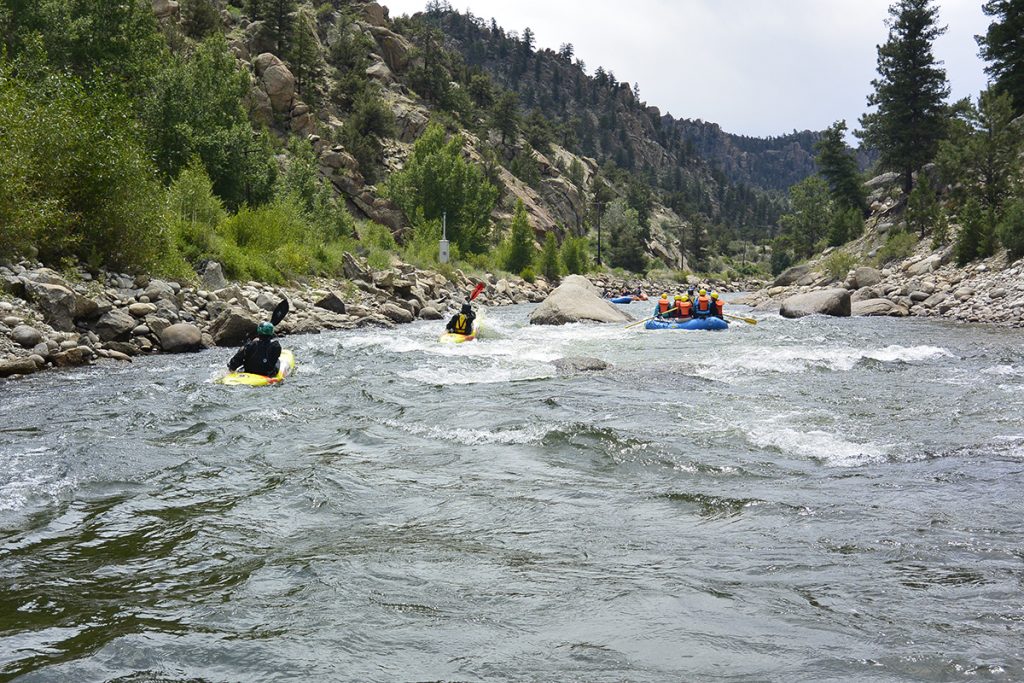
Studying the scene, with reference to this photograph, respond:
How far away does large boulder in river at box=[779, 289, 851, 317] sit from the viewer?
2569 cm

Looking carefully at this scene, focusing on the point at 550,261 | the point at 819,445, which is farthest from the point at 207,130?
the point at 550,261

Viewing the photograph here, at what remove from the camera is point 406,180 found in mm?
51000

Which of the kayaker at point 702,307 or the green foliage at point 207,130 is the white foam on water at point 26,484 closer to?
the kayaker at point 702,307

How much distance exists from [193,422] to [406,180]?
44.5m

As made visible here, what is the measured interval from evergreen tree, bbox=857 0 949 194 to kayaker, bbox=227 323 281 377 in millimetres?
42488

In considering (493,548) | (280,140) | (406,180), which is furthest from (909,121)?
(493,548)

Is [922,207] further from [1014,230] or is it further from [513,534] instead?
[513,534]

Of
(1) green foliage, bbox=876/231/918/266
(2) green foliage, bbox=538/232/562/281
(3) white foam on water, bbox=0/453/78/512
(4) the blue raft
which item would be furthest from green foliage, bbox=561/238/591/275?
(3) white foam on water, bbox=0/453/78/512

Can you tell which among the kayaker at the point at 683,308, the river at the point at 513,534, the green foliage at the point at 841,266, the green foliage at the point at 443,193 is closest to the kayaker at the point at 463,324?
the river at the point at 513,534

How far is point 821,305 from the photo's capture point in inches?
1033

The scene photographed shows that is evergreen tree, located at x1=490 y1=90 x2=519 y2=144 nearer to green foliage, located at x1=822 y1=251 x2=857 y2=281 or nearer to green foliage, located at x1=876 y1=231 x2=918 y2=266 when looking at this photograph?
green foliage, located at x1=822 y1=251 x2=857 y2=281

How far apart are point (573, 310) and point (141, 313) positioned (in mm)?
13754

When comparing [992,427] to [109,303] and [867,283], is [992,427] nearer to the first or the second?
[109,303]

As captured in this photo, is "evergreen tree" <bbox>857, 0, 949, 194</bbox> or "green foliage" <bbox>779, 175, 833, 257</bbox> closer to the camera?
"evergreen tree" <bbox>857, 0, 949, 194</bbox>
